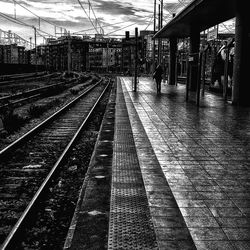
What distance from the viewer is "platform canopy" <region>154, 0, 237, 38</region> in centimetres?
1554

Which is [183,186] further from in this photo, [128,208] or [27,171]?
[27,171]

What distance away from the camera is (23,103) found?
1981 cm

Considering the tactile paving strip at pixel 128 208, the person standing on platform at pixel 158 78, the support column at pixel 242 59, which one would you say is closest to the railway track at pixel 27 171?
the tactile paving strip at pixel 128 208

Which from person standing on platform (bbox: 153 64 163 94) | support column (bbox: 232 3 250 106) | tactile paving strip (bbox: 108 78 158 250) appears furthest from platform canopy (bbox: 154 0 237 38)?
tactile paving strip (bbox: 108 78 158 250)

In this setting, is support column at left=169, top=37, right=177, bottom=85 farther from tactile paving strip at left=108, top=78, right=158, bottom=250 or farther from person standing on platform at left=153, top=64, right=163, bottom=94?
tactile paving strip at left=108, top=78, right=158, bottom=250

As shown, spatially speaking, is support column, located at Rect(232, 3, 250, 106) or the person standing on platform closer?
support column, located at Rect(232, 3, 250, 106)

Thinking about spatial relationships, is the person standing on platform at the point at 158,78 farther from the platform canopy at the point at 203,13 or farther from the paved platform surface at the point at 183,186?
the paved platform surface at the point at 183,186

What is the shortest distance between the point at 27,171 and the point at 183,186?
10.5 ft

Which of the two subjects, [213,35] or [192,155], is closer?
[192,155]

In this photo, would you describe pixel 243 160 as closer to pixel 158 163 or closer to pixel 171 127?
pixel 158 163

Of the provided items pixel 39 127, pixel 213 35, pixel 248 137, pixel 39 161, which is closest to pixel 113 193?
pixel 39 161

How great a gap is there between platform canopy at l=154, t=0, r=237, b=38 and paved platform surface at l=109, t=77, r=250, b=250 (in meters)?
7.09

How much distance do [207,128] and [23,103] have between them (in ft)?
40.1

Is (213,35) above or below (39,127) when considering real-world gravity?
above
